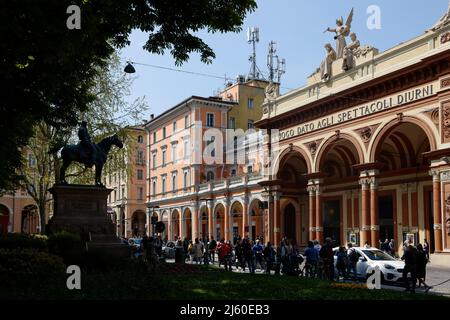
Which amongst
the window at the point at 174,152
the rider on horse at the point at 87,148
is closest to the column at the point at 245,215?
the window at the point at 174,152

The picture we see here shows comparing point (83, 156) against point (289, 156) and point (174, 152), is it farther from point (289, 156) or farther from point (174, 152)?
point (174, 152)

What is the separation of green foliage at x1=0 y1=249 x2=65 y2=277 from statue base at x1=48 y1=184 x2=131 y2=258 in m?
4.59

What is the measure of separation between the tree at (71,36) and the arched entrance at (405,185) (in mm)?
22813

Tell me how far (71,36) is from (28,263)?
609cm

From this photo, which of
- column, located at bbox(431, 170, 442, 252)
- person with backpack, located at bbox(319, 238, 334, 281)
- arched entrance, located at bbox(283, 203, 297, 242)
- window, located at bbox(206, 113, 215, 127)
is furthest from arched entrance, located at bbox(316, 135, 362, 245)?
window, located at bbox(206, 113, 215, 127)

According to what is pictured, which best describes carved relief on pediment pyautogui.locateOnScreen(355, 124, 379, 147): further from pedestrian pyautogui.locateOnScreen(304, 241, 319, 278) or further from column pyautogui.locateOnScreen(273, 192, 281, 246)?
pedestrian pyautogui.locateOnScreen(304, 241, 319, 278)

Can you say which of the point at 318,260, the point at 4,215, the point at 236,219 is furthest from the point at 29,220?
the point at 318,260

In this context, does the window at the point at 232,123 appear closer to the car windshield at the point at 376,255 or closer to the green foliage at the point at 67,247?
the car windshield at the point at 376,255

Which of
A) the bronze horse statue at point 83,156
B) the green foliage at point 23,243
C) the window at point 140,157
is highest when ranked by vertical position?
the window at point 140,157

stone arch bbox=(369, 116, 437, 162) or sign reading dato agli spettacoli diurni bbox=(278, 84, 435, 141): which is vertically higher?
sign reading dato agli spettacoli diurni bbox=(278, 84, 435, 141)

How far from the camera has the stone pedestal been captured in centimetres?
1875

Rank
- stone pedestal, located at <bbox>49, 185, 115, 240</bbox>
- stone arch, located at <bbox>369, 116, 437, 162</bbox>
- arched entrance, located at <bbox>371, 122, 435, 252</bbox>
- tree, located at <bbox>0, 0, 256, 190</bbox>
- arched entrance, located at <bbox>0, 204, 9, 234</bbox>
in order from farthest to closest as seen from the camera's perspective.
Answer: arched entrance, located at <bbox>0, 204, 9, 234</bbox>, arched entrance, located at <bbox>371, 122, 435, 252</bbox>, stone arch, located at <bbox>369, 116, 437, 162</bbox>, stone pedestal, located at <bbox>49, 185, 115, 240</bbox>, tree, located at <bbox>0, 0, 256, 190</bbox>

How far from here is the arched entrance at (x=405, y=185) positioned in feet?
108
